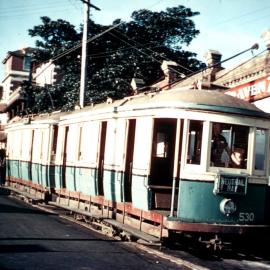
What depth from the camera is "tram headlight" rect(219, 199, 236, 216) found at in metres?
8.99

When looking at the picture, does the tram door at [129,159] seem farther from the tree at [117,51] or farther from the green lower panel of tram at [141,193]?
the tree at [117,51]

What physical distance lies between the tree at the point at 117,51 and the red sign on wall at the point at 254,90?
13.8 meters

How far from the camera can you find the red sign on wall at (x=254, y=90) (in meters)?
13.7

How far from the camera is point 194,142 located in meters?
9.48

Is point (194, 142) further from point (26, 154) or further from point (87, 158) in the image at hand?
point (26, 154)

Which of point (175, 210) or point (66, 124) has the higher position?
point (66, 124)

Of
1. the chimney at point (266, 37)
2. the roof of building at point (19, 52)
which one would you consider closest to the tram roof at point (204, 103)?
the chimney at point (266, 37)

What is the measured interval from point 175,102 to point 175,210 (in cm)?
214

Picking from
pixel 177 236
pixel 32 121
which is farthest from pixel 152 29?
pixel 177 236

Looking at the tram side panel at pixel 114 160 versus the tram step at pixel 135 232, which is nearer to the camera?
the tram step at pixel 135 232

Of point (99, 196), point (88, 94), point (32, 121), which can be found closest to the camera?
point (99, 196)

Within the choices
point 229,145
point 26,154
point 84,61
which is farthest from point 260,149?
point 26,154

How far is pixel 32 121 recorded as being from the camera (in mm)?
20078

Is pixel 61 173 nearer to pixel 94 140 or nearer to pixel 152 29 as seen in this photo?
pixel 94 140
